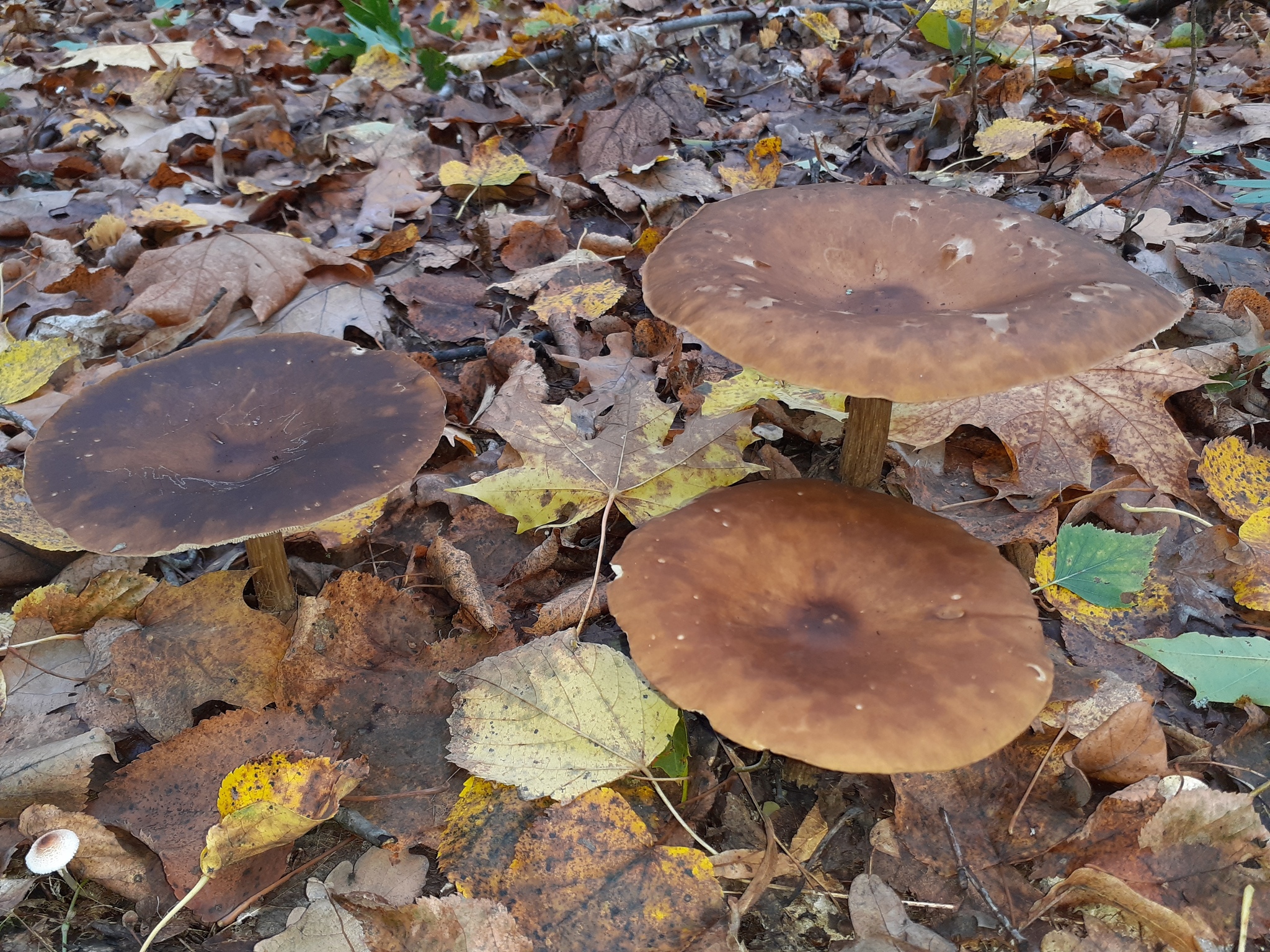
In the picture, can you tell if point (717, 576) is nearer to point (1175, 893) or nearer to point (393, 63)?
point (1175, 893)

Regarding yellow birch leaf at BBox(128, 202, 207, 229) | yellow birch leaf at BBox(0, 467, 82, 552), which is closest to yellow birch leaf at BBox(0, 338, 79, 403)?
yellow birch leaf at BBox(0, 467, 82, 552)

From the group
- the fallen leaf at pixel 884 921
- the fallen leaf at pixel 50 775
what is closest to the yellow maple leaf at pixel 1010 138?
the fallen leaf at pixel 884 921

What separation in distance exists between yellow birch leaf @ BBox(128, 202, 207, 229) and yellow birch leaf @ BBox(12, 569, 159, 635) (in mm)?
2692

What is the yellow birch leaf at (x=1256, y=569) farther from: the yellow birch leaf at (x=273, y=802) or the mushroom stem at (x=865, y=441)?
the yellow birch leaf at (x=273, y=802)

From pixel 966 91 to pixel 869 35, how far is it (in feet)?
6.47

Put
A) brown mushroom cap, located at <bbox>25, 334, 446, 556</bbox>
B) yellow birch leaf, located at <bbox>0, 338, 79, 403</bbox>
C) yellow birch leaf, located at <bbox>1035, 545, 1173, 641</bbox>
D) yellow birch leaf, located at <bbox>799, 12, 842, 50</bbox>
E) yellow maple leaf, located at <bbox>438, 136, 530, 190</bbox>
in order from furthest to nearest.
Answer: yellow birch leaf, located at <bbox>799, 12, 842, 50</bbox> < yellow maple leaf, located at <bbox>438, 136, 530, 190</bbox> < yellow birch leaf, located at <bbox>0, 338, 79, 403</bbox> < yellow birch leaf, located at <bbox>1035, 545, 1173, 641</bbox> < brown mushroom cap, located at <bbox>25, 334, 446, 556</bbox>

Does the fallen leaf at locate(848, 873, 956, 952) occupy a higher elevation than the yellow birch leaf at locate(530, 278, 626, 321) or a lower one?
lower

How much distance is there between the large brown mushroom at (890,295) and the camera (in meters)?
1.90

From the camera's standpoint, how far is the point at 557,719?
7.21 feet

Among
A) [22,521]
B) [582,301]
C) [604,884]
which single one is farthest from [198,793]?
[582,301]

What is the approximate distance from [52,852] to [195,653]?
68 cm

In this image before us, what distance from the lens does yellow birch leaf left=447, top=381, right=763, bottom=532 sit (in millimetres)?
2801

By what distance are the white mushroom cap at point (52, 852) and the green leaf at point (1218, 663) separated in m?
2.74

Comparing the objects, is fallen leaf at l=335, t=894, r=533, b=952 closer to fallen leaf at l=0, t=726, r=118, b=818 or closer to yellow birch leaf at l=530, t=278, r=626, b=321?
fallen leaf at l=0, t=726, r=118, b=818
